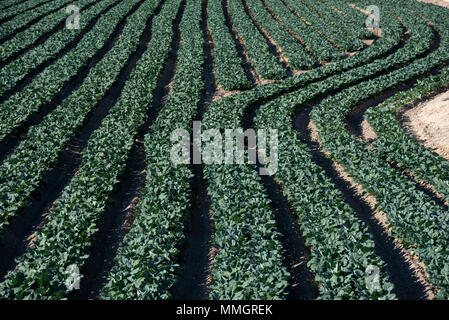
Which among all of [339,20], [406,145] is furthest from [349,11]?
[406,145]

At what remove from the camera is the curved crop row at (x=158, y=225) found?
909 centimetres

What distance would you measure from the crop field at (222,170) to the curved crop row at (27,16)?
375 centimetres

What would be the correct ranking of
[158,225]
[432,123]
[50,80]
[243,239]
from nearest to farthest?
[243,239] < [158,225] < [432,123] < [50,80]

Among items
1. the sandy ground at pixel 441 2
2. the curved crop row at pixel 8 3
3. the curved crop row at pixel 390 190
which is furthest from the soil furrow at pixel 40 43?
the sandy ground at pixel 441 2

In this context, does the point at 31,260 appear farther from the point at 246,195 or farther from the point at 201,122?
the point at 201,122

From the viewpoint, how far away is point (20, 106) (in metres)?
19.1

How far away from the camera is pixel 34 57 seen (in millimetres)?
26281

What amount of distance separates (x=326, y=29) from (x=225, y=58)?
445 inches

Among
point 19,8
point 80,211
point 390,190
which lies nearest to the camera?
point 80,211

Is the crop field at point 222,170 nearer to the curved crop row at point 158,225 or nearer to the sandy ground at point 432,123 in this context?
the curved crop row at point 158,225

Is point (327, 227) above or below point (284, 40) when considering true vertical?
above

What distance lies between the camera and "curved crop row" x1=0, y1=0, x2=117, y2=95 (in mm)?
22766

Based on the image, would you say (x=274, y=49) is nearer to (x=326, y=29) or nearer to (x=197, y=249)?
(x=326, y=29)
